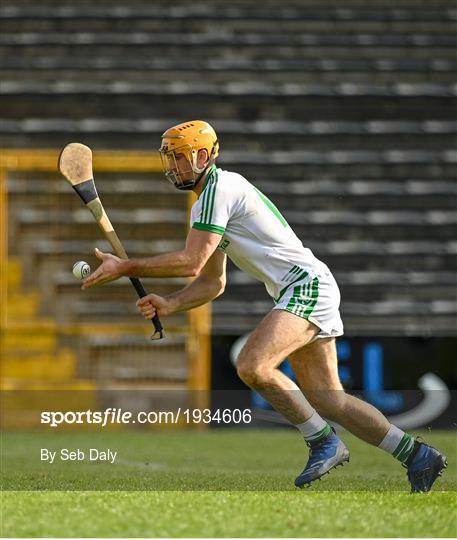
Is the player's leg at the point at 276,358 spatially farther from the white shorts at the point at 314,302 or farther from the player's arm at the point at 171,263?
the player's arm at the point at 171,263

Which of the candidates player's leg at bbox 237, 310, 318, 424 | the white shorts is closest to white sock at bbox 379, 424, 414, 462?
player's leg at bbox 237, 310, 318, 424

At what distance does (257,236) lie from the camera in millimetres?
5504

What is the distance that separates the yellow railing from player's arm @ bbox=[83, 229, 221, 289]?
17.4 ft

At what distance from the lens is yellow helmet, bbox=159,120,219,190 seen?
558cm

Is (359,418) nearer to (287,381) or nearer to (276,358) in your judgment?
(287,381)

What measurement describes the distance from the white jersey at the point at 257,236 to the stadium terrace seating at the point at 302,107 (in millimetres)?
6031

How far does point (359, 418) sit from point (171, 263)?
0.92 m

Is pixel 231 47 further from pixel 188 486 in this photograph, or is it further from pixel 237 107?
pixel 188 486

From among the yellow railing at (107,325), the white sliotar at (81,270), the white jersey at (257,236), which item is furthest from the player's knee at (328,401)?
the yellow railing at (107,325)

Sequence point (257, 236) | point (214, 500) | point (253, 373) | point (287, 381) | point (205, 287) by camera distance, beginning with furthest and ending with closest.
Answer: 1. point (205, 287)
2. point (257, 236)
3. point (287, 381)
4. point (253, 373)
5. point (214, 500)

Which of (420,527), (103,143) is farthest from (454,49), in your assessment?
(420,527)

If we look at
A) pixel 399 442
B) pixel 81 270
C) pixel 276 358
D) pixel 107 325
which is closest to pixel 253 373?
pixel 276 358

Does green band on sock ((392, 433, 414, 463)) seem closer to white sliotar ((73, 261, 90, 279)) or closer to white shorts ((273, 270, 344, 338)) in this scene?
white shorts ((273, 270, 344, 338))

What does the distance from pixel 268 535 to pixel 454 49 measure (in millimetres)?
8966
